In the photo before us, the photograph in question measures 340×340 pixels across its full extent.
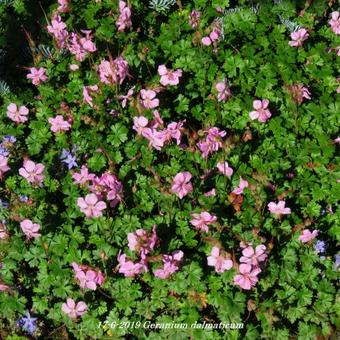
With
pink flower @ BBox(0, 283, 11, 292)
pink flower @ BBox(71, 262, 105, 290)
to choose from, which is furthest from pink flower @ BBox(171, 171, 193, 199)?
pink flower @ BBox(0, 283, 11, 292)

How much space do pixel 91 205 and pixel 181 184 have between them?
0.55 metres

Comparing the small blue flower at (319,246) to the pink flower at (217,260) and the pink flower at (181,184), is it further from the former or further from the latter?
the pink flower at (181,184)

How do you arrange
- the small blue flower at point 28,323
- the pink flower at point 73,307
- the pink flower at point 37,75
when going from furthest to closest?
the pink flower at point 37,75, the small blue flower at point 28,323, the pink flower at point 73,307

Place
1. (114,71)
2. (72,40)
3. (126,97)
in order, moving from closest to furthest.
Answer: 1. (114,71)
2. (126,97)
3. (72,40)

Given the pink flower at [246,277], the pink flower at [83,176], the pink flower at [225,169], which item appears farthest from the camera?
the pink flower at [225,169]

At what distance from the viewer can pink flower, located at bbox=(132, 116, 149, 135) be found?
3627 mm

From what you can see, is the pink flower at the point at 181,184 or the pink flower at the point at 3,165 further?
the pink flower at the point at 3,165

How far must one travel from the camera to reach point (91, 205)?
10.9ft

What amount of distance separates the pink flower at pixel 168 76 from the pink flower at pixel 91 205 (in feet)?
3.53

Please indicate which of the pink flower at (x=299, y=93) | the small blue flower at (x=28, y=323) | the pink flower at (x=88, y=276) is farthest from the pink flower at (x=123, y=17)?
the small blue flower at (x=28, y=323)

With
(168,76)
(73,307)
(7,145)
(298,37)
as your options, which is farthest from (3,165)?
(298,37)

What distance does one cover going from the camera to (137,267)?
324 cm

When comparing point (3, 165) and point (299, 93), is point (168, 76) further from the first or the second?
point (3, 165)

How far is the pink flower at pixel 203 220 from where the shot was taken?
335 centimetres
